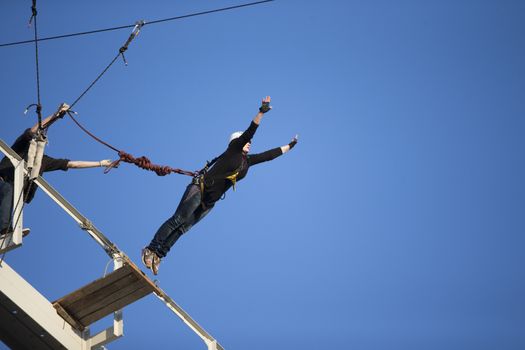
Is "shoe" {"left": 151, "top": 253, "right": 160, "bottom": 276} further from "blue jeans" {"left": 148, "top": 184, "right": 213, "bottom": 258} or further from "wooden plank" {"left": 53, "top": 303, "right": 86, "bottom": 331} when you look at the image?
"wooden plank" {"left": 53, "top": 303, "right": 86, "bottom": 331}

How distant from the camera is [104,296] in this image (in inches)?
324

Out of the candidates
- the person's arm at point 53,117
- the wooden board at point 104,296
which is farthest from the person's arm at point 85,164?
the wooden board at point 104,296

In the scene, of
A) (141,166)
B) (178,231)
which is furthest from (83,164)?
(178,231)

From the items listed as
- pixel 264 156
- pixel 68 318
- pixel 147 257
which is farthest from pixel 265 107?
pixel 68 318

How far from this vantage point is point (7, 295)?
24.0 ft

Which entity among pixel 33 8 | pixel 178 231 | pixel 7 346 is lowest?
pixel 7 346

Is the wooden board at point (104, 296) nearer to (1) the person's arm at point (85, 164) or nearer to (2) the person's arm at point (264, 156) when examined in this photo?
(1) the person's arm at point (85, 164)

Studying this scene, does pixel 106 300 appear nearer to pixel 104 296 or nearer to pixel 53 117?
pixel 104 296

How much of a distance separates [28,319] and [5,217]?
113 cm

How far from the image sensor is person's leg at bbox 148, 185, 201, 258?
9.83 metres

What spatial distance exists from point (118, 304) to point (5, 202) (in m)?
1.73

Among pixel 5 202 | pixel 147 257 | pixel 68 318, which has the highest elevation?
pixel 147 257

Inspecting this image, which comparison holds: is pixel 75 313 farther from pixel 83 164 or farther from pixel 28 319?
pixel 83 164

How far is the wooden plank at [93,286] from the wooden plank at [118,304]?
329 millimetres
